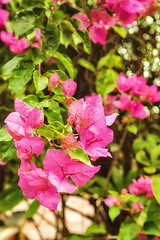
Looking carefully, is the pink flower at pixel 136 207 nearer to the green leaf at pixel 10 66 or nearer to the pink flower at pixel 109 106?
the pink flower at pixel 109 106

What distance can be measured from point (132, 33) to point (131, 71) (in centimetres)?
18

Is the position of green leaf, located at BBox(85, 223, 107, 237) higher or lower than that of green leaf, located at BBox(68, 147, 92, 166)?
lower

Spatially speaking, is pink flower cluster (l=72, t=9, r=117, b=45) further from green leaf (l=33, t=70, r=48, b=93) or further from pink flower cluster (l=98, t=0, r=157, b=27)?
green leaf (l=33, t=70, r=48, b=93)

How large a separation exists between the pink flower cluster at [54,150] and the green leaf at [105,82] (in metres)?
0.54

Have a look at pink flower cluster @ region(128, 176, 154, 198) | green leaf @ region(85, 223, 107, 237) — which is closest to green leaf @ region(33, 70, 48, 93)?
pink flower cluster @ region(128, 176, 154, 198)

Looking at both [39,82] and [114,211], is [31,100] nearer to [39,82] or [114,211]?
[39,82]

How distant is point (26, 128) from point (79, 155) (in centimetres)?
10

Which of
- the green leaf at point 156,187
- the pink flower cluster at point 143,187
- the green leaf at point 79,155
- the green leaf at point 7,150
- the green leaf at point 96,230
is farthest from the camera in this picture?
the green leaf at point 96,230

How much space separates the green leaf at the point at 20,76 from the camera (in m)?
0.59

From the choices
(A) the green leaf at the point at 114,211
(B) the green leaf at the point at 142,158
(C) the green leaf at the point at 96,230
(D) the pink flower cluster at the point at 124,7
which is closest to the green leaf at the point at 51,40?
(D) the pink flower cluster at the point at 124,7

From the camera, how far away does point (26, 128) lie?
16.6 inches

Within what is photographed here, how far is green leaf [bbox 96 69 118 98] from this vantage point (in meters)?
0.99

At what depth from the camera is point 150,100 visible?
90 centimetres

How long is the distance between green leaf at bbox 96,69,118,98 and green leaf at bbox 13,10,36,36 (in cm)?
43
